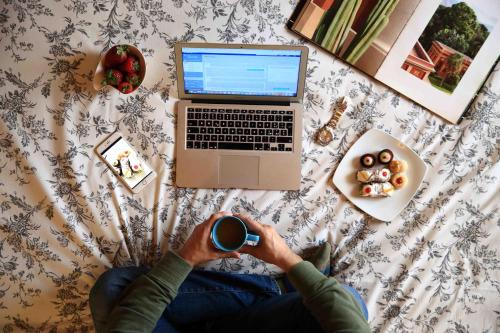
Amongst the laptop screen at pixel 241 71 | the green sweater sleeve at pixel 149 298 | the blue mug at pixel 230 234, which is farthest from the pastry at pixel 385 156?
the green sweater sleeve at pixel 149 298

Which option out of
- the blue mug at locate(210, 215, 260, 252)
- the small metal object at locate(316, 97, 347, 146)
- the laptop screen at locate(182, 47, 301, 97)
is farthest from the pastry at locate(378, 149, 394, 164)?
the blue mug at locate(210, 215, 260, 252)

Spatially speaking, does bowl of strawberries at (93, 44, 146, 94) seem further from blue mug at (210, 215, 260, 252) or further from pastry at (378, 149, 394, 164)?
pastry at (378, 149, 394, 164)

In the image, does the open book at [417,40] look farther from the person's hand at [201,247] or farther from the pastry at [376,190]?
the person's hand at [201,247]

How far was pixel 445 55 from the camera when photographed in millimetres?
1041

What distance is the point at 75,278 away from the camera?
3.25 ft

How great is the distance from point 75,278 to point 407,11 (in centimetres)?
104

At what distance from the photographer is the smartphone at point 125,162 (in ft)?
3.27

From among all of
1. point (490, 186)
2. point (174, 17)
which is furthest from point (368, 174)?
point (174, 17)

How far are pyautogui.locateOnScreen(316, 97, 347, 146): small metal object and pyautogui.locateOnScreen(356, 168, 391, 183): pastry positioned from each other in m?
0.11

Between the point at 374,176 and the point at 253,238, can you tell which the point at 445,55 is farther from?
the point at 253,238

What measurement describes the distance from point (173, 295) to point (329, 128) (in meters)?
0.53

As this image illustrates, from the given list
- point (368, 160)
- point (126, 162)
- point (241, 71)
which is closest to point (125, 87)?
point (126, 162)

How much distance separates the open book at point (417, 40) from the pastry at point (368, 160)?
0.61ft

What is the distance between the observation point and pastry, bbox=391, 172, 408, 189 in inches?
39.3
